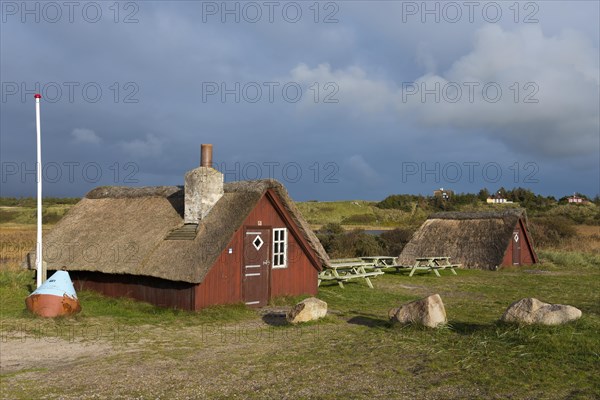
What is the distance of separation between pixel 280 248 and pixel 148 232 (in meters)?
3.91

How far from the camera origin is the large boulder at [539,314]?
10.7m

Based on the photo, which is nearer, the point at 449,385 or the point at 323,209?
the point at 449,385

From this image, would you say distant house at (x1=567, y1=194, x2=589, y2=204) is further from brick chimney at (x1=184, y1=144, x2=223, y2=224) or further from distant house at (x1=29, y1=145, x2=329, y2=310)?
brick chimney at (x1=184, y1=144, x2=223, y2=224)

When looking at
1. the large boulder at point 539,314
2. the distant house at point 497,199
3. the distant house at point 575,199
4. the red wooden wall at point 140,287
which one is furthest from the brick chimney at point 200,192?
the distant house at point 575,199

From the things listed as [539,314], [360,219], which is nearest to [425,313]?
[539,314]

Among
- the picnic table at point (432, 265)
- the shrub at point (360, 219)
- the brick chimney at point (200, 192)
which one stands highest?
the brick chimney at point (200, 192)

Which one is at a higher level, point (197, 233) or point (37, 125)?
point (37, 125)

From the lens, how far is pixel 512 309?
11.1 meters

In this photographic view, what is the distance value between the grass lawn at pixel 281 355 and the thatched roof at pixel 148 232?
1.15 meters

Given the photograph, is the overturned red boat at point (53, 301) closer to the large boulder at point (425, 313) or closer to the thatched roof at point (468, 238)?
the large boulder at point (425, 313)

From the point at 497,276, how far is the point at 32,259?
19.5 meters

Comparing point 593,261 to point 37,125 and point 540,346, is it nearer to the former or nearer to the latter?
point 540,346

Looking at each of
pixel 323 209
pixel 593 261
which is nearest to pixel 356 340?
pixel 593 261

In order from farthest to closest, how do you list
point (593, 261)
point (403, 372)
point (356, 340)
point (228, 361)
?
point (593, 261), point (356, 340), point (228, 361), point (403, 372)
